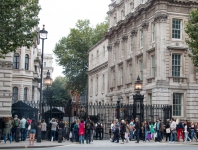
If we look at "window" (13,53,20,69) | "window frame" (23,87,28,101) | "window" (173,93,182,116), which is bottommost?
"window" (173,93,182,116)

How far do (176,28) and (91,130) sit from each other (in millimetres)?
18147

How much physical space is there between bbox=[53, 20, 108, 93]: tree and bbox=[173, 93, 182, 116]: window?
38.8 metres

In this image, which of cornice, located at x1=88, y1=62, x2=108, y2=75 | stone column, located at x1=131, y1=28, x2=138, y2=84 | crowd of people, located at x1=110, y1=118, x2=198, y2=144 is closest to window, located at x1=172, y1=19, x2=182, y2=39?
stone column, located at x1=131, y1=28, x2=138, y2=84

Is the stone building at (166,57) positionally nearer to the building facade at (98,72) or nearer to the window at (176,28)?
the window at (176,28)

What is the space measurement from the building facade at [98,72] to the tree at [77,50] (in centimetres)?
533

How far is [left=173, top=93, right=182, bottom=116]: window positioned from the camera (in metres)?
41.7

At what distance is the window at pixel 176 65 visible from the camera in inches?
1649

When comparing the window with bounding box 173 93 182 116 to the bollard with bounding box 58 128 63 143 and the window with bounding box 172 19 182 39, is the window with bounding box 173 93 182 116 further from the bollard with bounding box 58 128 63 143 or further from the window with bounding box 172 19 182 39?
the bollard with bounding box 58 128 63 143

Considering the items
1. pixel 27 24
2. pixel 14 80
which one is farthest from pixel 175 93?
pixel 14 80

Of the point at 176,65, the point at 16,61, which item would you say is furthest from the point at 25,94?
the point at 176,65

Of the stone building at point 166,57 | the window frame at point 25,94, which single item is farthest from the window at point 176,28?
the window frame at point 25,94

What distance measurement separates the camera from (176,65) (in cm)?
4184

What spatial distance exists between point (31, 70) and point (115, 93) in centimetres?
1318

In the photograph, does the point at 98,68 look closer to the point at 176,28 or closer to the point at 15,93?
the point at 15,93
